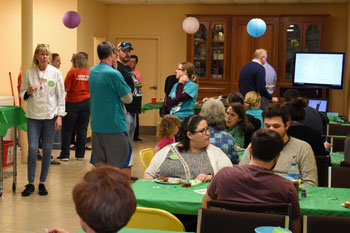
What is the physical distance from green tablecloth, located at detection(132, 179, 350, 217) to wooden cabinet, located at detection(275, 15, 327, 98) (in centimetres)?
787

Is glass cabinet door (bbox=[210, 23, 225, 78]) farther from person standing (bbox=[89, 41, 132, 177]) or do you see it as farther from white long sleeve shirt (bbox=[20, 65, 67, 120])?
person standing (bbox=[89, 41, 132, 177])

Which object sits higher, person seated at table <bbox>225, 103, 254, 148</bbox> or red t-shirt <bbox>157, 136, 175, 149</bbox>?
person seated at table <bbox>225, 103, 254, 148</bbox>

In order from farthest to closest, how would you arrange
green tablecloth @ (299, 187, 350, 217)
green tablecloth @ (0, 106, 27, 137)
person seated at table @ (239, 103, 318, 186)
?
green tablecloth @ (0, 106, 27, 137) → person seated at table @ (239, 103, 318, 186) → green tablecloth @ (299, 187, 350, 217)

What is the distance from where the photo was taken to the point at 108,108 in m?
5.50

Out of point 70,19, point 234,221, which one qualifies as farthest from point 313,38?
point 234,221

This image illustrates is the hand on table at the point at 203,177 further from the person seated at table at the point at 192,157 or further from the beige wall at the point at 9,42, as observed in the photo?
the beige wall at the point at 9,42

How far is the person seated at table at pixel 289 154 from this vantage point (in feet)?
13.7

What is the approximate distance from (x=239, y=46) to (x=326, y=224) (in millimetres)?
9358

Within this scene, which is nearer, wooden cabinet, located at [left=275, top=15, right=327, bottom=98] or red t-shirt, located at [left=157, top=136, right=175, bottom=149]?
red t-shirt, located at [left=157, top=136, right=175, bottom=149]

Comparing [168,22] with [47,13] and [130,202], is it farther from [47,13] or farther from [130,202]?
[130,202]

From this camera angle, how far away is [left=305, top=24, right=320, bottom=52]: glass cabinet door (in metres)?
11.5

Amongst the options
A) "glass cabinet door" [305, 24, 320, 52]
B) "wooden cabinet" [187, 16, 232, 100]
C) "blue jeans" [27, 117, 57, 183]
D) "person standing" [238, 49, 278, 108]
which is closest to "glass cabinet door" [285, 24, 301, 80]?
"glass cabinet door" [305, 24, 320, 52]

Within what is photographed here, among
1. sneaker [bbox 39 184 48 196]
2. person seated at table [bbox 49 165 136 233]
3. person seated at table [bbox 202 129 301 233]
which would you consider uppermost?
person seated at table [bbox 49 165 136 233]

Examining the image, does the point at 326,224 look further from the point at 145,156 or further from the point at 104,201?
the point at 145,156
